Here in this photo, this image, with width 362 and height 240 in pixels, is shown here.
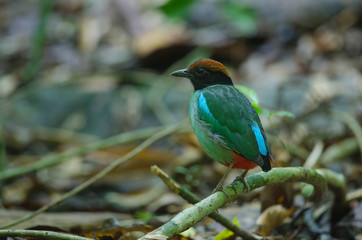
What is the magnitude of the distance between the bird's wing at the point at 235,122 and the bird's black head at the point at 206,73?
211 mm

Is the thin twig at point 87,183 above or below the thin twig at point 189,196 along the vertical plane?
above

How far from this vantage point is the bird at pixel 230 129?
2.39 metres

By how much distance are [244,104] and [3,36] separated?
328 inches

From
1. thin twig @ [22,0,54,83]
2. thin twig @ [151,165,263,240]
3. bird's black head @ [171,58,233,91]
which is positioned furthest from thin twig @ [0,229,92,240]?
thin twig @ [22,0,54,83]

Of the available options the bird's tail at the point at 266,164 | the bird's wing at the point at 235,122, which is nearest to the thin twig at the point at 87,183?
the bird's wing at the point at 235,122

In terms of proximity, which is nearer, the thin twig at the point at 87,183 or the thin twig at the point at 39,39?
the thin twig at the point at 87,183

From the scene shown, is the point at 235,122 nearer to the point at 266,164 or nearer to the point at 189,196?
the point at 266,164

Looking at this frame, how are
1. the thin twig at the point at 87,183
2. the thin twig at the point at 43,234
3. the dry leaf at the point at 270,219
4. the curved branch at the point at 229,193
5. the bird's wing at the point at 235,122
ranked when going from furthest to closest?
the dry leaf at the point at 270,219
the thin twig at the point at 87,183
the bird's wing at the point at 235,122
the thin twig at the point at 43,234
the curved branch at the point at 229,193

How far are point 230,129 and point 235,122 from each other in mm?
49

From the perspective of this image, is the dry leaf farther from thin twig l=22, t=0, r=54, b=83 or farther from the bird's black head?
thin twig l=22, t=0, r=54, b=83

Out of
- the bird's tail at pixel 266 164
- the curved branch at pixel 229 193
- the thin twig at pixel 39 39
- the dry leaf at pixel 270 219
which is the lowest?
the dry leaf at pixel 270 219

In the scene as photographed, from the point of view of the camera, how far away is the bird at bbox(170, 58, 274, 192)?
2391mm

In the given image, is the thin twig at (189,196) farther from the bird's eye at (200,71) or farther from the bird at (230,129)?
the bird's eye at (200,71)

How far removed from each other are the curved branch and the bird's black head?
65 centimetres
